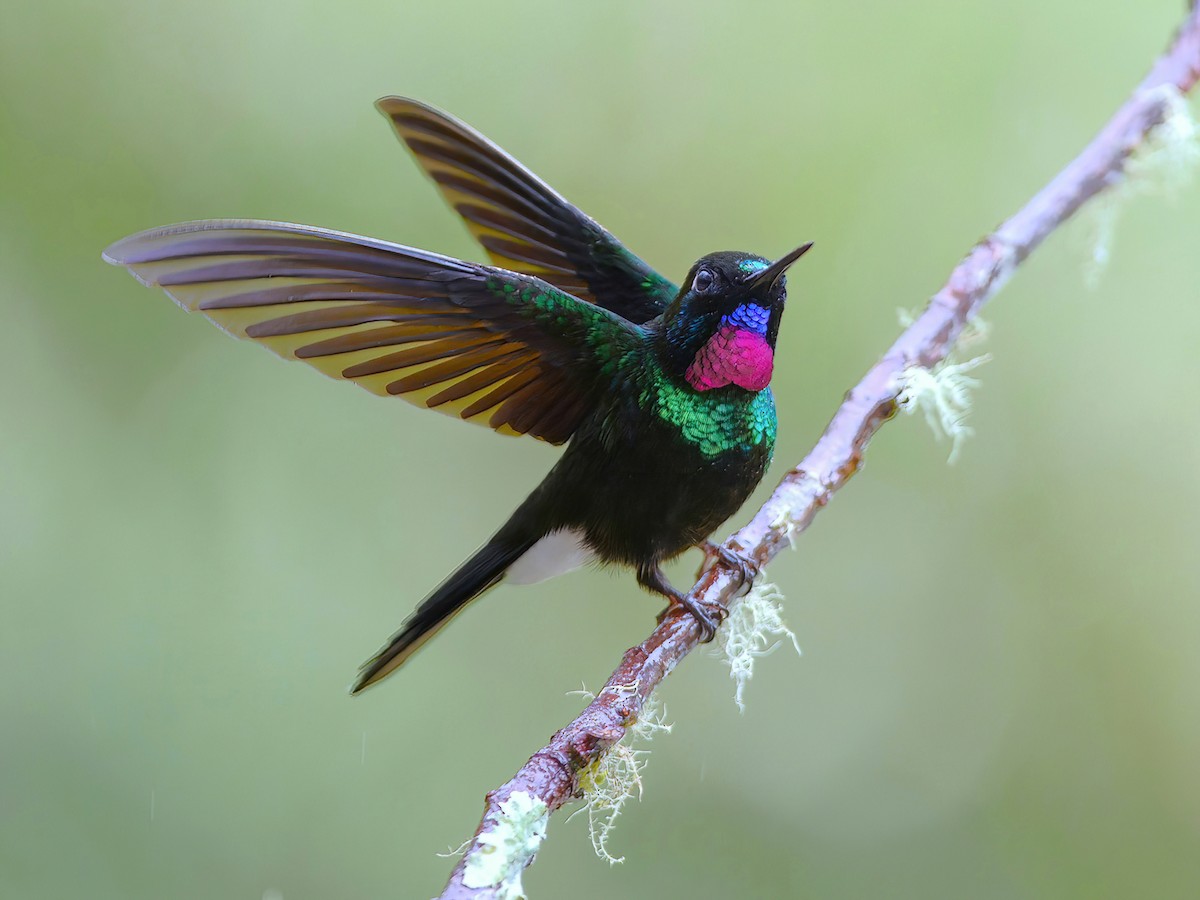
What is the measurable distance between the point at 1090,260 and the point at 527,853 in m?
1.61

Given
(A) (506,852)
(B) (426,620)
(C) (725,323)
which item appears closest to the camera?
(A) (506,852)

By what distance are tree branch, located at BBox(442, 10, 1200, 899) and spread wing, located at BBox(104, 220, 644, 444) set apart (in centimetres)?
33

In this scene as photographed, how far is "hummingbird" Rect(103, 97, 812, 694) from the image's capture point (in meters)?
1.41

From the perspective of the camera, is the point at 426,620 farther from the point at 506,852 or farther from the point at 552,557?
the point at 506,852

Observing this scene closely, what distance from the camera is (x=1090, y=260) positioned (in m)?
2.08

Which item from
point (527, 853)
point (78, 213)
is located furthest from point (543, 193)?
point (78, 213)

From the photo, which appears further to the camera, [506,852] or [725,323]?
[725,323]

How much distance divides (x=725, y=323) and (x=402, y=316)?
47 cm

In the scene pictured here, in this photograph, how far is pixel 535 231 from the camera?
7.02ft

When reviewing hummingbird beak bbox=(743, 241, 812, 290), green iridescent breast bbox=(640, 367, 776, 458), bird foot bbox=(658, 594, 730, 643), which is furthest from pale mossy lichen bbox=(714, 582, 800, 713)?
hummingbird beak bbox=(743, 241, 812, 290)

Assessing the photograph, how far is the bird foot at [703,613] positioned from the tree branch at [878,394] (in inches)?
0.6

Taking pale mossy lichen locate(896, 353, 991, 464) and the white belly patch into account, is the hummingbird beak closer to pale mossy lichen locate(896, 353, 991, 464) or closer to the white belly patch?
pale mossy lichen locate(896, 353, 991, 464)

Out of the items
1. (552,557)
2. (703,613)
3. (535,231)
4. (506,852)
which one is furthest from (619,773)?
(535,231)

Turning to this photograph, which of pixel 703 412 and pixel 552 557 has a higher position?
pixel 703 412
